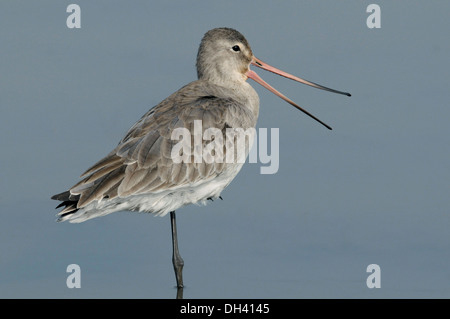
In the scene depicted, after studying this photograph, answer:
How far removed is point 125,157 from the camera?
11.0 m

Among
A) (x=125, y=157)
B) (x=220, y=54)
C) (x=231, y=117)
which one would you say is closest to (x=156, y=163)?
(x=125, y=157)

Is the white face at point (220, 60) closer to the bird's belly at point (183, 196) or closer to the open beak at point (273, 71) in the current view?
the open beak at point (273, 71)

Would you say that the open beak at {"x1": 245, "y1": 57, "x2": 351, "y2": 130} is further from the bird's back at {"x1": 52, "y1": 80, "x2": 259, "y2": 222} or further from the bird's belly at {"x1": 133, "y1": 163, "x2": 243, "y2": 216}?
the bird's belly at {"x1": 133, "y1": 163, "x2": 243, "y2": 216}

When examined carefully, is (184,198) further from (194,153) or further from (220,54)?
(220,54)

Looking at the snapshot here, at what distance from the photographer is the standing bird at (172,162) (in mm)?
10836

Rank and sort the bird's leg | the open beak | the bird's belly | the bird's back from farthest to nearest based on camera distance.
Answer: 1. the open beak
2. the bird's leg
3. the bird's belly
4. the bird's back

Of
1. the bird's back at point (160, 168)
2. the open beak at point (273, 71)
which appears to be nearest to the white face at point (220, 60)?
the open beak at point (273, 71)

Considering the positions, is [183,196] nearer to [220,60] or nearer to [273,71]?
[220,60]

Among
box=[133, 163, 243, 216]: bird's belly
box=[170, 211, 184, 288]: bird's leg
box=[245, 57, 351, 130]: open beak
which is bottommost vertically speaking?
box=[170, 211, 184, 288]: bird's leg

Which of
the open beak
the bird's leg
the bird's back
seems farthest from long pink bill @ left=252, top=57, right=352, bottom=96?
the bird's leg

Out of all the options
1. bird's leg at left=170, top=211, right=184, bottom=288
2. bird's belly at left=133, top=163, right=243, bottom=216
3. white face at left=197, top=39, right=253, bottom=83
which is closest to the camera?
bird's belly at left=133, top=163, right=243, bottom=216

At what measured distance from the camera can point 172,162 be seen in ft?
36.7

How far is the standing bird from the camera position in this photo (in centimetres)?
1084

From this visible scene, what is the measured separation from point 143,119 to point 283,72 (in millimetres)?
2208
